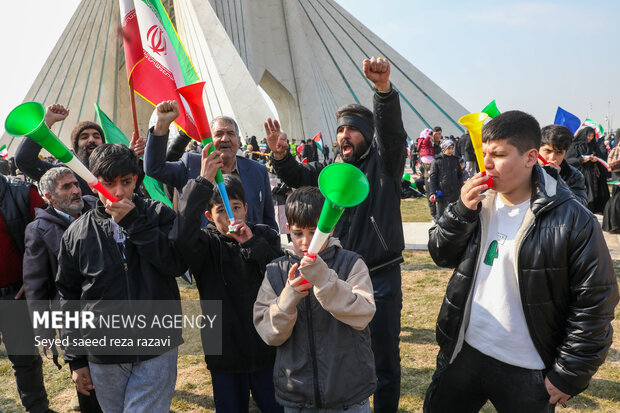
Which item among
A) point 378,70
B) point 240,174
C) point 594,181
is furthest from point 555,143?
point 594,181

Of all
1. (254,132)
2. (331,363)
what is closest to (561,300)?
(331,363)

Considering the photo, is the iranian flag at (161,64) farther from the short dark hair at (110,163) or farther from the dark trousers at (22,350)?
the dark trousers at (22,350)

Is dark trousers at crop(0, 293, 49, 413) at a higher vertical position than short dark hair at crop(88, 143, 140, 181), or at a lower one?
lower

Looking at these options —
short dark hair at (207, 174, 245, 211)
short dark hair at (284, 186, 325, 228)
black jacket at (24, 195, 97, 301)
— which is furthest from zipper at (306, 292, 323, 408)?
black jacket at (24, 195, 97, 301)

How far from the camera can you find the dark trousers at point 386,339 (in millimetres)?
2605

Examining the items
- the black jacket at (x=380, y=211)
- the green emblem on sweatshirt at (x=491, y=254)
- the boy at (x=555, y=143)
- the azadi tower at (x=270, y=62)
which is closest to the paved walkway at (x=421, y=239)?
the boy at (x=555, y=143)

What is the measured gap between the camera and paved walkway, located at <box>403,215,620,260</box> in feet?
21.6

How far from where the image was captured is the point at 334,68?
88.4ft

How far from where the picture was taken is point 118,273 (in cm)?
216

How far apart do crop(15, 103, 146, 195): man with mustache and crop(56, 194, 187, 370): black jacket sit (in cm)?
133

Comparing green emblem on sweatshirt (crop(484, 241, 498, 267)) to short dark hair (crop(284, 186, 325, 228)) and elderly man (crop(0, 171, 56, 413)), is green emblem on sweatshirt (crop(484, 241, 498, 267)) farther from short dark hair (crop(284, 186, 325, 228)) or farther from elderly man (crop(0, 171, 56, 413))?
elderly man (crop(0, 171, 56, 413))

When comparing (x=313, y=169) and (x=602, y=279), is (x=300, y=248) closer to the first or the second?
(x=602, y=279)

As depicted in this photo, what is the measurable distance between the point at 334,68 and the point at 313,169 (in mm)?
24993

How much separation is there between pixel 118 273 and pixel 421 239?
615cm
